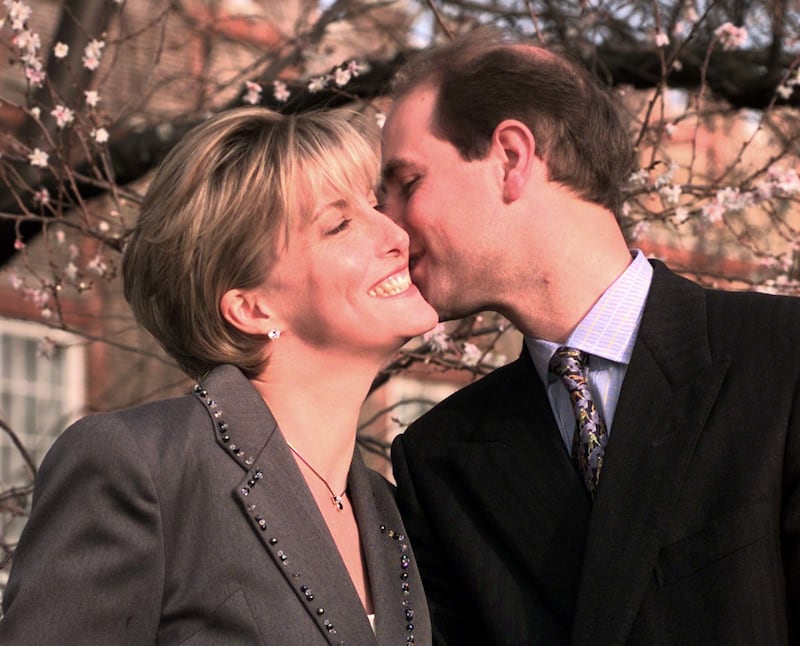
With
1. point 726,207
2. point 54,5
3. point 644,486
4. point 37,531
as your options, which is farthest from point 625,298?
point 54,5

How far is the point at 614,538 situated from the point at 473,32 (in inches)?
61.8

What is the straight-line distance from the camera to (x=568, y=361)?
3.17m

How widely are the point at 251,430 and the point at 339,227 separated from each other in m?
0.52

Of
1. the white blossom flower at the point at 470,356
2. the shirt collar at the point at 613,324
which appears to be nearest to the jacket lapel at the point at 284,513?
the shirt collar at the point at 613,324

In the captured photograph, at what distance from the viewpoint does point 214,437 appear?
9.17ft

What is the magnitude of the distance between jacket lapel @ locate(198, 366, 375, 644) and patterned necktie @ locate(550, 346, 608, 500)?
0.63 metres

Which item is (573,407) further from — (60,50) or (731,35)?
(731,35)

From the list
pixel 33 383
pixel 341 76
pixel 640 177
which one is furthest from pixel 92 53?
pixel 33 383

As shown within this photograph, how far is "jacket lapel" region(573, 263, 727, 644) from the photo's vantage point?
2.86 metres

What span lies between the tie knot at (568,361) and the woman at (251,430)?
1.04ft

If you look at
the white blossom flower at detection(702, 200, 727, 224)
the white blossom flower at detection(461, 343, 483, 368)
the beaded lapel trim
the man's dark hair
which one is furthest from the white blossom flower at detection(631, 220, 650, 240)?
the beaded lapel trim

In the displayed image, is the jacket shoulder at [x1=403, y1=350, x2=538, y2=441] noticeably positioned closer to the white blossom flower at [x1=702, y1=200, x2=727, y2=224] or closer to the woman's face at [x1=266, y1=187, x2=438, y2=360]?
the woman's face at [x1=266, y1=187, x2=438, y2=360]

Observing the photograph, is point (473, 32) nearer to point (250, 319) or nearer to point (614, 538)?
point (250, 319)

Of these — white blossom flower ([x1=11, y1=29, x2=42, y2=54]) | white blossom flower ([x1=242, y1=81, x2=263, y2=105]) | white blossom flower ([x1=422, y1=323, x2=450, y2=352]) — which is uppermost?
white blossom flower ([x1=11, y1=29, x2=42, y2=54])
